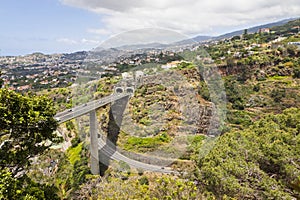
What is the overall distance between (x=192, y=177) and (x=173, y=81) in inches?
132

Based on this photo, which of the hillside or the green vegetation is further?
the hillside

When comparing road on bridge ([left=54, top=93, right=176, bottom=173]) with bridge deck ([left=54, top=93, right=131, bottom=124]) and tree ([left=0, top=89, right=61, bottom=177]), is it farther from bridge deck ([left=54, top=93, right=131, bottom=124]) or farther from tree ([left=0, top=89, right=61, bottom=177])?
tree ([left=0, top=89, right=61, bottom=177])

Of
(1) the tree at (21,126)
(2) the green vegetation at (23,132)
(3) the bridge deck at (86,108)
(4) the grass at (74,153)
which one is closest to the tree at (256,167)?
(2) the green vegetation at (23,132)

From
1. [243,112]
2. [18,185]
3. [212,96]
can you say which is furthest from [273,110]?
[18,185]

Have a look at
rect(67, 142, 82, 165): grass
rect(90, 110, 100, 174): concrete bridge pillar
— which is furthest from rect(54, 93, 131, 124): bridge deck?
rect(67, 142, 82, 165): grass

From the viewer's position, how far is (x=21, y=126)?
2.70 metres

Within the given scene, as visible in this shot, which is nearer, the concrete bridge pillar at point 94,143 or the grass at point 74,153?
the concrete bridge pillar at point 94,143

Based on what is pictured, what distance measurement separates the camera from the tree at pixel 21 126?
259 cm

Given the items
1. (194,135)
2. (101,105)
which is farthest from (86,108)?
(194,135)

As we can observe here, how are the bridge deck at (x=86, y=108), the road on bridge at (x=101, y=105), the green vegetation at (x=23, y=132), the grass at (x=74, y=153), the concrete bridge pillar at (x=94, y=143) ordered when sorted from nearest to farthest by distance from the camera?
the green vegetation at (x=23, y=132)
the road on bridge at (x=101, y=105)
the bridge deck at (x=86, y=108)
the concrete bridge pillar at (x=94, y=143)
the grass at (x=74, y=153)

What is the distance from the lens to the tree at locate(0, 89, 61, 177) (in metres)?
2.59

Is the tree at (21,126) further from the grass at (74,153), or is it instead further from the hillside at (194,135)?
the grass at (74,153)

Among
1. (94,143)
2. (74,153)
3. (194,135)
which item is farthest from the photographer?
(74,153)

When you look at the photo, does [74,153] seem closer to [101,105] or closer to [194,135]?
[101,105]
